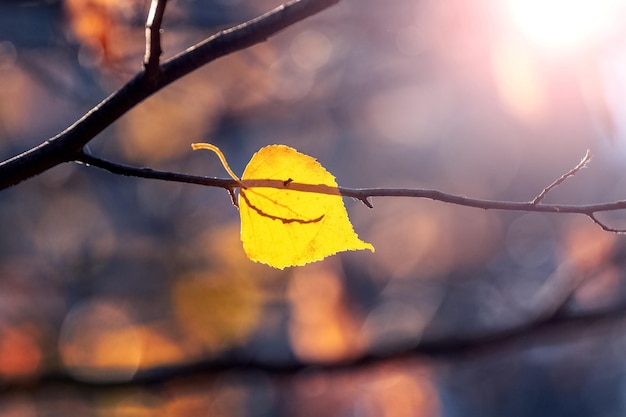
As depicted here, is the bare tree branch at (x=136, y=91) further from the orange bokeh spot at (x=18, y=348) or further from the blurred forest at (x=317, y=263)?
the orange bokeh spot at (x=18, y=348)

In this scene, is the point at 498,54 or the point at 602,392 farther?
the point at 602,392

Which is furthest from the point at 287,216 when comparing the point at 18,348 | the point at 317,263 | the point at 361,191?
the point at 317,263

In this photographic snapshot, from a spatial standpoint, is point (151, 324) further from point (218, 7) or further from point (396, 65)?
point (218, 7)

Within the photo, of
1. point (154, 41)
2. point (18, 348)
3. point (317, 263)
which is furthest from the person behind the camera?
point (317, 263)

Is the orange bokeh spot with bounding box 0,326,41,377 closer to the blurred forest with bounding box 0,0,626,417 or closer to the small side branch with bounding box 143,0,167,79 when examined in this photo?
the blurred forest with bounding box 0,0,626,417

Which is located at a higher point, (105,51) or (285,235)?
(105,51)

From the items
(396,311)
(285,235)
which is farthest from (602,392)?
(285,235)

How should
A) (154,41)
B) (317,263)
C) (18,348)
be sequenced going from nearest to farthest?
(154,41), (18,348), (317,263)

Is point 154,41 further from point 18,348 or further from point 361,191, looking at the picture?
point 18,348
